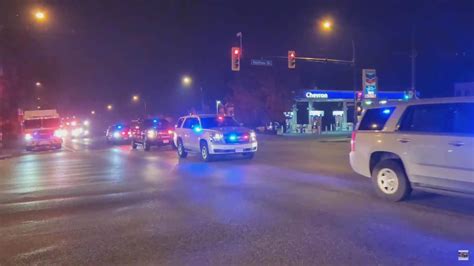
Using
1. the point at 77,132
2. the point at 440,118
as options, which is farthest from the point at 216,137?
the point at 77,132

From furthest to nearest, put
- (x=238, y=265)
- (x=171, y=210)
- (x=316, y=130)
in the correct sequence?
(x=316, y=130), (x=171, y=210), (x=238, y=265)

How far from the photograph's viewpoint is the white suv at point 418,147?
26.1 ft

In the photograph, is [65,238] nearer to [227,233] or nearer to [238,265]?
[227,233]

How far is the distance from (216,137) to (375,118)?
Result: 8.64 meters

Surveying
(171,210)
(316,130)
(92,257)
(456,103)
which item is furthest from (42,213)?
(316,130)

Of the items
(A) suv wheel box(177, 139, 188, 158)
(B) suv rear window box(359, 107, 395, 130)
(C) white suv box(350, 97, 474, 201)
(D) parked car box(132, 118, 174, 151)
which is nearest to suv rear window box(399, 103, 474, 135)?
(C) white suv box(350, 97, 474, 201)

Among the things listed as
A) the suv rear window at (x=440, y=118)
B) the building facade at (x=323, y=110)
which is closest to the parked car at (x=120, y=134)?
the building facade at (x=323, y=110)

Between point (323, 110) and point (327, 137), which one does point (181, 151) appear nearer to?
point (327, 137)

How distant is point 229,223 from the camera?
770cm

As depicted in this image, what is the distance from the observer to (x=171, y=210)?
8.88m

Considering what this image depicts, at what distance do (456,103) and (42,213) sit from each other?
25.9ft

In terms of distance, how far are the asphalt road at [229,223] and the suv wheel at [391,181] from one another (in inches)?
9.0

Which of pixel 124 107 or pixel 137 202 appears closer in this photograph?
pixel 137 202

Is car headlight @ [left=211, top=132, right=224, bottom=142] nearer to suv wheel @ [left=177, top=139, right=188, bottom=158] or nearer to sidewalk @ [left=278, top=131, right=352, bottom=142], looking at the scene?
suv wheel @ [left=177, top=139, right=188, bottom=158]
